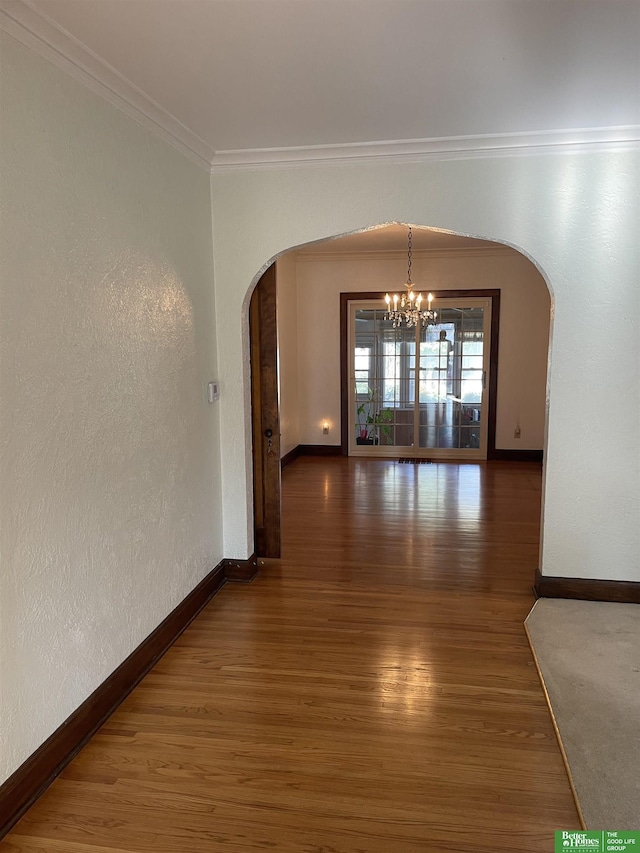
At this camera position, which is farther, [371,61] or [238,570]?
[238,570]

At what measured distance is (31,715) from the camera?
2.14m

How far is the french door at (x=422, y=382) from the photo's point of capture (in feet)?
26.4

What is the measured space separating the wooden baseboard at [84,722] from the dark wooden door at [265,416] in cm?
94

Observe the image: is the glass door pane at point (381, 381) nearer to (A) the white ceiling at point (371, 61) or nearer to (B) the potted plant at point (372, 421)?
(B) the potted plant at point (372, 421)

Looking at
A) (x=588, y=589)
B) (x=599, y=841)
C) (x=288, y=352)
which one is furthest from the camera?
(x=288, y=352)

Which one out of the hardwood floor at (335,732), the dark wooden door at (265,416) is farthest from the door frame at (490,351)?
the dark wooden door at (265,416)

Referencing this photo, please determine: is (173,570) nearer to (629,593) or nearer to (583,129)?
(629,593)

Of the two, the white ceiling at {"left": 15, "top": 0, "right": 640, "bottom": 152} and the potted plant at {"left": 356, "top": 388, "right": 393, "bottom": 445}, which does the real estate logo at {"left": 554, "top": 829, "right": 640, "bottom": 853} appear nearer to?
the white ceiling at {"left": 15, "top": 0, "right": 640, "bottom": 152}

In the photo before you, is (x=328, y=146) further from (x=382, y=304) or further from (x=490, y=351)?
(x=490, y=351)

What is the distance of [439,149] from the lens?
11.2 feet

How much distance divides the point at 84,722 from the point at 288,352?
5.81 metres

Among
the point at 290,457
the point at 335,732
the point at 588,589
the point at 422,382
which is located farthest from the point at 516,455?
the point at 335,732

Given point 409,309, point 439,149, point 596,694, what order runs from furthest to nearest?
point 409,309, point 439,149, point 596,694

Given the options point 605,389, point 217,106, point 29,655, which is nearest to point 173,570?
point 29,655
